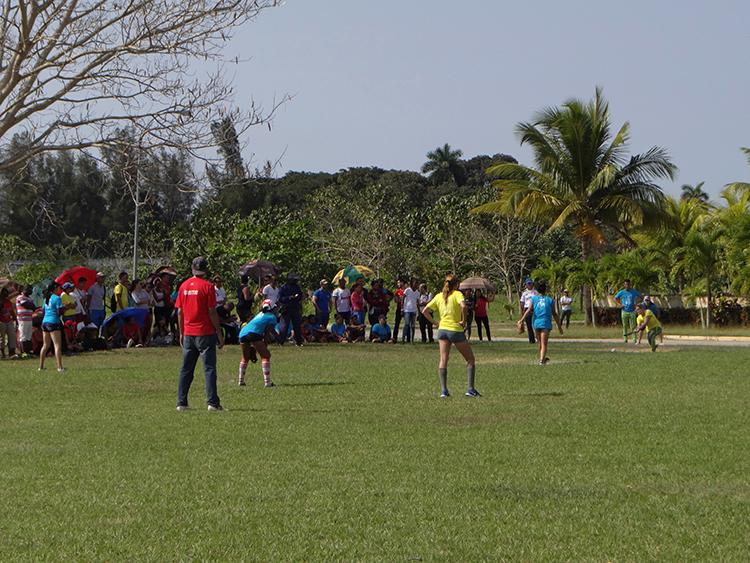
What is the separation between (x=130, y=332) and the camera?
28359 millimetres

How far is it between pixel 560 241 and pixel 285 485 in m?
54.7

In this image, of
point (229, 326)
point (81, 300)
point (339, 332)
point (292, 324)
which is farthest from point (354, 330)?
point (81, 300)

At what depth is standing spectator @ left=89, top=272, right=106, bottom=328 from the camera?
28.2 metres

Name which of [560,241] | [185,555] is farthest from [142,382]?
[560,241]

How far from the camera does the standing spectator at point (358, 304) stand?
3334cm

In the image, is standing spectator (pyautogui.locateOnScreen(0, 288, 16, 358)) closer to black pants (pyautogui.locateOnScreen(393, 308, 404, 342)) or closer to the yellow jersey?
black pants (pyautogui.locateOnScreen(393, 308, 404, 342))

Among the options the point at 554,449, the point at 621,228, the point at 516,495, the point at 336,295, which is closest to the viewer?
the point at 516,495

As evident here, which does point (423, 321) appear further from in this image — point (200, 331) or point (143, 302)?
point (200, 331)

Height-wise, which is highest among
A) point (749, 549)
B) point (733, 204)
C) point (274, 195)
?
point (274, 195)

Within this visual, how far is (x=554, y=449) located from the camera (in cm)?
1124

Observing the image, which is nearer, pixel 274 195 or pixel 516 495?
pixel 516 495

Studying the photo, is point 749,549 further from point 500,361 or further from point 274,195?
point 274,195

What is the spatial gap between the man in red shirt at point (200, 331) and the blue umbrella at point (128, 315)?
13.6 metres

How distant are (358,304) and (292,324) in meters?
3.42
